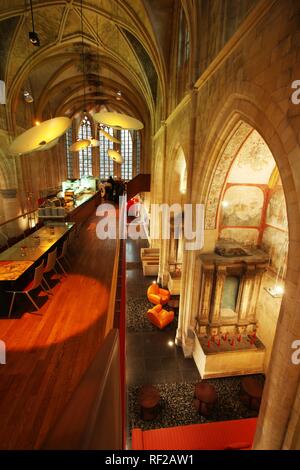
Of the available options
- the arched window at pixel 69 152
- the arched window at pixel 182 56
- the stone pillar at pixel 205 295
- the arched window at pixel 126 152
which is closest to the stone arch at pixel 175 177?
the arched window at pixel 182 56

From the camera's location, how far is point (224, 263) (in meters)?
6.61

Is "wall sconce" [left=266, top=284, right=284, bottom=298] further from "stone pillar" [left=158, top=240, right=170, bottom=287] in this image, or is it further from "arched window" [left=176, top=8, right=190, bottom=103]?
"arched window" [left=176, top=8, right=190, bottom=103]

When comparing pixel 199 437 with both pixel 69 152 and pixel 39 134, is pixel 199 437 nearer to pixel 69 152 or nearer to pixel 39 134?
pixel 39 134

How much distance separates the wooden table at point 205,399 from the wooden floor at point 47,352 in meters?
3.42

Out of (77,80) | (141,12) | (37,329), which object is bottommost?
A: (37,329)

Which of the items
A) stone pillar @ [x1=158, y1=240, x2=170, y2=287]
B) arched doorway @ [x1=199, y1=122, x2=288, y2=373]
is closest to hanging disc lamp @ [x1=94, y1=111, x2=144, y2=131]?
arched doorway @ [x1=199, y1=122, x2=288, y2=373]

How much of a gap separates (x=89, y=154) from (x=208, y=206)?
91.2ft

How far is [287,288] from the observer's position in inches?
125

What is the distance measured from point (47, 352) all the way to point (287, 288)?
3538 mm

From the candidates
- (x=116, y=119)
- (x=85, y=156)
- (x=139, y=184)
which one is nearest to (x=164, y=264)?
(x=116, y=119)

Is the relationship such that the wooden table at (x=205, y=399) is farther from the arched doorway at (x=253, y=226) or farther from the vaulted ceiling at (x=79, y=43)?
the vaulted ceiling at (x=79, y=43)

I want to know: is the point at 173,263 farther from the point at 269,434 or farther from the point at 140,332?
the point at 269,434

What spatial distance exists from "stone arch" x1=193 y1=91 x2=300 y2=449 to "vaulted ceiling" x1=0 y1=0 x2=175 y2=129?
8026mm
